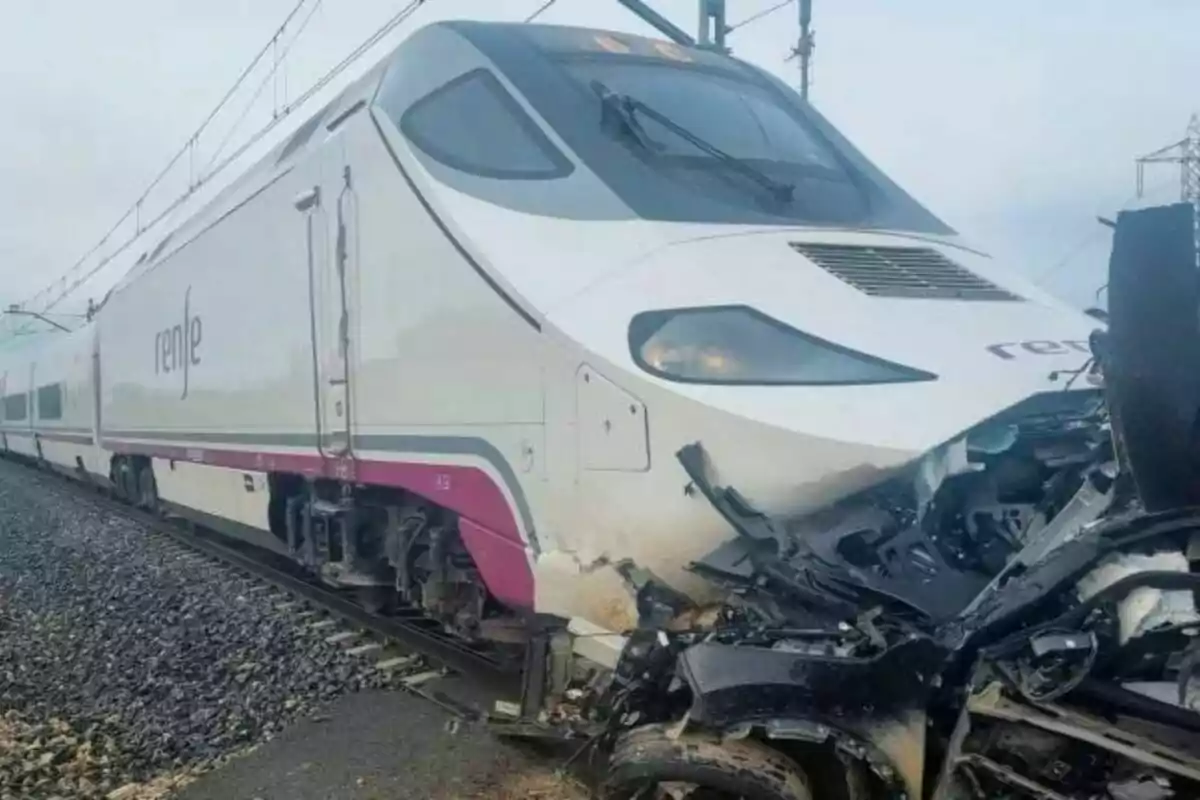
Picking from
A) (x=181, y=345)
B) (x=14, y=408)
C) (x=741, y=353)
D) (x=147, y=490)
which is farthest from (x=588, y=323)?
(x=14, y=408)

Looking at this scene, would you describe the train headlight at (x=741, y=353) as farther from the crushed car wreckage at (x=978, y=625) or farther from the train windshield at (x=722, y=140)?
the train windshield at (x=722, y=140)

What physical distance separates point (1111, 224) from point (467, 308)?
2658 millimetres

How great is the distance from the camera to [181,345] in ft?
33.4

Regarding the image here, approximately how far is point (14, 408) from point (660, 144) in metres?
25.7

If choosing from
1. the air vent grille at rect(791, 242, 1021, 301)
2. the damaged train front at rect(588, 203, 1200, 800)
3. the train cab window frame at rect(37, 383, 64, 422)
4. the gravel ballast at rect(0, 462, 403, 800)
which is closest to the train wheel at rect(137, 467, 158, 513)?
the gravel ballast at rect(0, 462, 403, 800)

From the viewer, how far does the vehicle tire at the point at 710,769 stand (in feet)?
9.41

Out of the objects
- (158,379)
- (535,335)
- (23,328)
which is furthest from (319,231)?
(23,328)

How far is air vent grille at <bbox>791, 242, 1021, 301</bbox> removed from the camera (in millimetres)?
4391

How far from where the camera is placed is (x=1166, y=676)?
101 inches

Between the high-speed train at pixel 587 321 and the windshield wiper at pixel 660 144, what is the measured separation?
0.6 inches

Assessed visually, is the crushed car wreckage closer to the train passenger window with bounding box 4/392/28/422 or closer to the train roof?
the train roof

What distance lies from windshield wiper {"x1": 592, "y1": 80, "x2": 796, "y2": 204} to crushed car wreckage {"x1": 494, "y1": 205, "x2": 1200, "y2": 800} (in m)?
1.52

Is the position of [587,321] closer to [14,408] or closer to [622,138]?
[622,138]

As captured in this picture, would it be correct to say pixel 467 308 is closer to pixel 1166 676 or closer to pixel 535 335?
pixel 535 335
